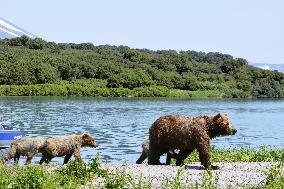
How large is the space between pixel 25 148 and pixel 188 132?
6416 millimetres

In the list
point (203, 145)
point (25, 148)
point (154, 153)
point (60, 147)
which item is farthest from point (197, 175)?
point (25, 148)

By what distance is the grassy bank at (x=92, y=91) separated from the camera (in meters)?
160

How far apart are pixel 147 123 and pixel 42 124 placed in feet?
43.5

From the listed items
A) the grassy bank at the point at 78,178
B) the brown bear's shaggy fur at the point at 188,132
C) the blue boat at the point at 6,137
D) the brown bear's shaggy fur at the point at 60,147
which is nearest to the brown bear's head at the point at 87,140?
the brown bear's shaggy fur at the point at 60,147

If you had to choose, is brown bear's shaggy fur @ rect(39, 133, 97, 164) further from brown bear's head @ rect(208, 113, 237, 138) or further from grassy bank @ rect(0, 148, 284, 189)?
grassy bank @ rect(0, 148, 284, 189)

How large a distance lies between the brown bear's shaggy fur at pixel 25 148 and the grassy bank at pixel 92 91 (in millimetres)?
135920

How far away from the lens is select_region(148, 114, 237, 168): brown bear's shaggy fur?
56.2ft

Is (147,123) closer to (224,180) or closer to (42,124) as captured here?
(42,124)

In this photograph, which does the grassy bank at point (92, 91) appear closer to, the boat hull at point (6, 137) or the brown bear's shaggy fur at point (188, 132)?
the boat hull at point (6, 137)

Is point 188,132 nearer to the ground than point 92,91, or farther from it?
farther from it

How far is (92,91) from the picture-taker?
16925 cm

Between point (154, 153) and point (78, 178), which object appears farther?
point (154, 153)

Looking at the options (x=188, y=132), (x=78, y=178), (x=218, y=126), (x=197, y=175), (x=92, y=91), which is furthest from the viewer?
(x=92, y=91)

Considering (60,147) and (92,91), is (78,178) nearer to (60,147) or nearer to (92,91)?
(60,147)
